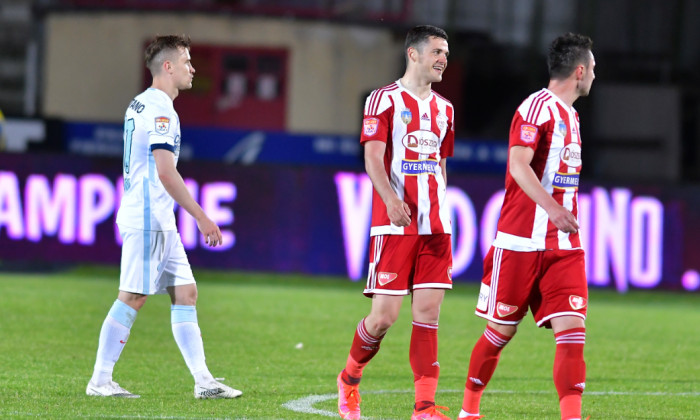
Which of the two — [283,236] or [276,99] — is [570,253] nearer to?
[283,236]

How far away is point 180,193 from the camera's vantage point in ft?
22.5

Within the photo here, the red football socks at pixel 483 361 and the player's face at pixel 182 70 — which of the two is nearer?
the red football socks at pixel 483 361

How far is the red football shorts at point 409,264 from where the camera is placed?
654 cm

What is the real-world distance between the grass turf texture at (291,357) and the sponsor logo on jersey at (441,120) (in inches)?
60.7

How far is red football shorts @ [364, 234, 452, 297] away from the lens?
654cm

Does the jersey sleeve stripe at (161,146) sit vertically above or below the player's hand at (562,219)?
above

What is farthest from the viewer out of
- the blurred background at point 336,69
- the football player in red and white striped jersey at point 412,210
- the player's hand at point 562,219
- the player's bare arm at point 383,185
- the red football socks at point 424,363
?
the blurred background at point 336,69

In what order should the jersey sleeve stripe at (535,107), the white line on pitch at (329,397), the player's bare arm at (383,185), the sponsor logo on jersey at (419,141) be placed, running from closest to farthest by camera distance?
the jersey sleeve stripe at (535,107) < the player's bare arm at (383,185) < the sponsor logo on jersey at (419,141) < the white line on pitch at (329,397)

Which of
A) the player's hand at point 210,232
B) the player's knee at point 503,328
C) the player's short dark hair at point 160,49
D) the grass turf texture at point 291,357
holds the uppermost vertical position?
the player's short dark hair at point 160,49

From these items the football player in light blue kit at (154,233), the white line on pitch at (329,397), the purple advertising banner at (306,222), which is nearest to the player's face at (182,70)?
the football player in light blue kit at (154,233)

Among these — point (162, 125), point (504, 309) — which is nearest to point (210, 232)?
point (162, 125)

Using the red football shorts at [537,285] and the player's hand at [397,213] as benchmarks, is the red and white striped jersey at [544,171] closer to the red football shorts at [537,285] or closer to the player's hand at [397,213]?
the red football shorts at [537,285]

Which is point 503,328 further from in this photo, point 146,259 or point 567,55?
point 146,259

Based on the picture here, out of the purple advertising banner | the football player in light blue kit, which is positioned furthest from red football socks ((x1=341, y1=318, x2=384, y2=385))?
the purple advertising banner
